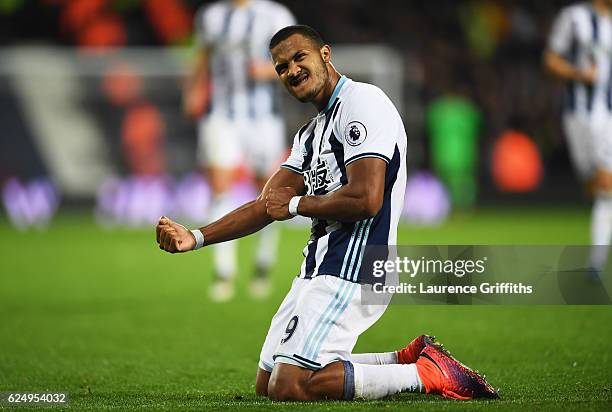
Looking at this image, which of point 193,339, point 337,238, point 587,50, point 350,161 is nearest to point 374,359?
point 337,238

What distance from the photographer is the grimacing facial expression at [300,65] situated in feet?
15.0

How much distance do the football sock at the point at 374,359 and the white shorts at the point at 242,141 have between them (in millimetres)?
4392

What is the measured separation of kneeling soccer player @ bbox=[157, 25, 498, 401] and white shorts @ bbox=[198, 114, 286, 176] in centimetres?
→ 416

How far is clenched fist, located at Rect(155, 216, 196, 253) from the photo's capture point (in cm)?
469

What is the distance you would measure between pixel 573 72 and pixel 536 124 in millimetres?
11641

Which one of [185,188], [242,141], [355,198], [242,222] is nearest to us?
[355,198]

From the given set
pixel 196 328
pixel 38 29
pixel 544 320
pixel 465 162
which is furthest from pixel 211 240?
pixel 38 29

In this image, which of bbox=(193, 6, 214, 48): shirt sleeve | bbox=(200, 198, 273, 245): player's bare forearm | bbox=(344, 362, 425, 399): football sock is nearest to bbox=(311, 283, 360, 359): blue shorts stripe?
bbox=(344, 362, 425, 399): football sock

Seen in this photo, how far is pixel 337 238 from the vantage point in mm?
4613

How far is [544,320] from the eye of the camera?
714 centimetres

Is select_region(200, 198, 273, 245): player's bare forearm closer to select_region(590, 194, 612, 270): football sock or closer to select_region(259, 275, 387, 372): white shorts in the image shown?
select_region(259, 275, 387, 372): white shorts

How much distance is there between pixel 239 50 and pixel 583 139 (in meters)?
2.94

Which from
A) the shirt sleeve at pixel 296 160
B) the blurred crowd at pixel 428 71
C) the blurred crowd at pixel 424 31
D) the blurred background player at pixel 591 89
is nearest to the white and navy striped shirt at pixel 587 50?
the blurred background player at pixel 591 89

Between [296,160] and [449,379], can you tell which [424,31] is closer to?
[296,160]
